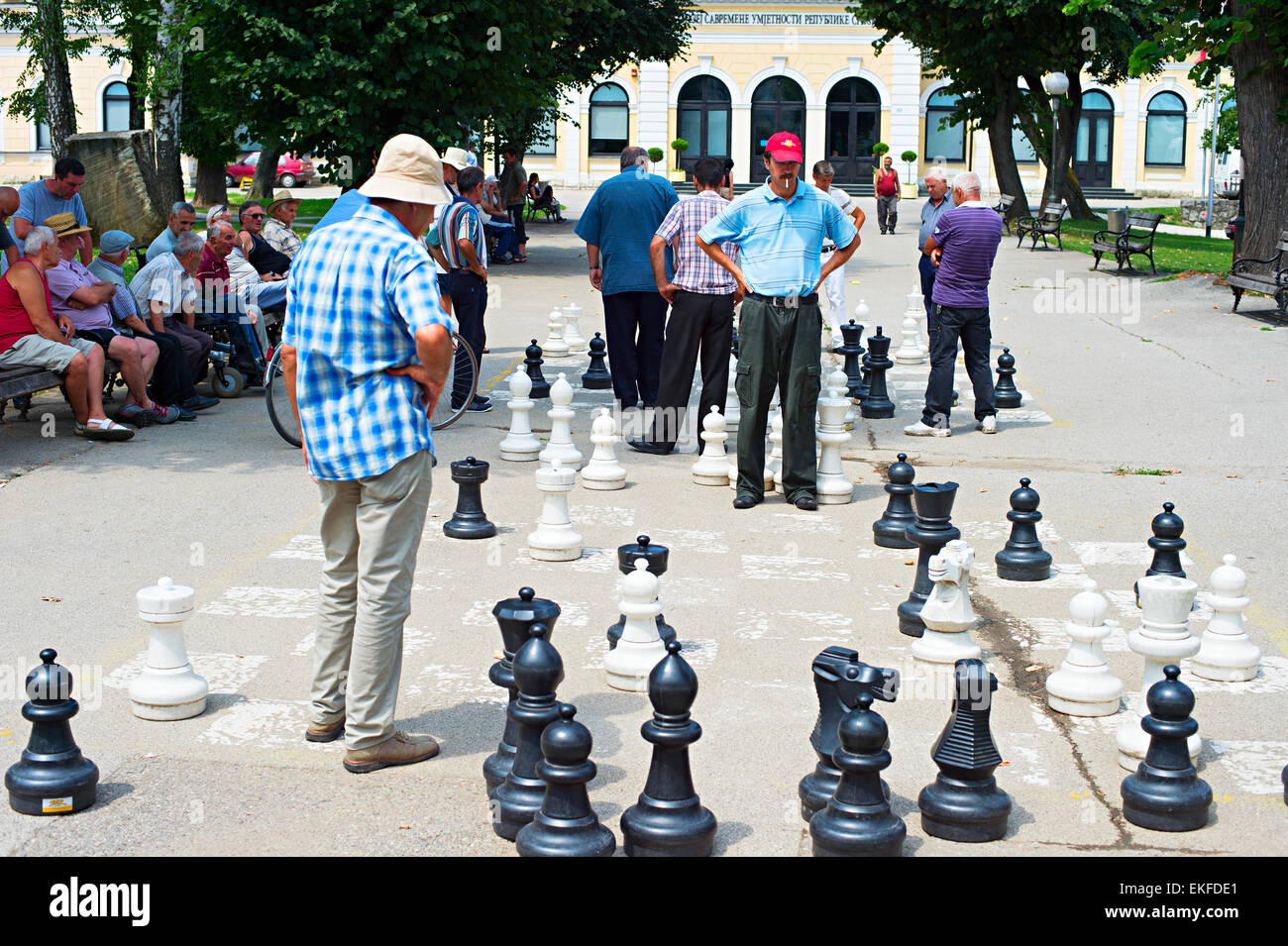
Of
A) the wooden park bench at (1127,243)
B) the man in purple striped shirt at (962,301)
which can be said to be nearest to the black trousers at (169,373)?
Result: the man in purple striped shirt at (962,301)

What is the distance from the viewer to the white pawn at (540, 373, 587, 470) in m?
8.34

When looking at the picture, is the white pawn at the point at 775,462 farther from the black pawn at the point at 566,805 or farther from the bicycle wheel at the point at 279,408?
the black pawn at the point at 566,805

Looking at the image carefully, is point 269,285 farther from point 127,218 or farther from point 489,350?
point 127,218

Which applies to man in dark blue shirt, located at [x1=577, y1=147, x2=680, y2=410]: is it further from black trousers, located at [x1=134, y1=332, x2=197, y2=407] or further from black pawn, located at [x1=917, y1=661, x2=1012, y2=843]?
black pawn, located at [x1=917, y1=661, x2=1012, y2=843]

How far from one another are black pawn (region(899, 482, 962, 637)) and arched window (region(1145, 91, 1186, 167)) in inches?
2079

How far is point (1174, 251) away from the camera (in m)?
27.0

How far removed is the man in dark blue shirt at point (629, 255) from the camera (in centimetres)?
984

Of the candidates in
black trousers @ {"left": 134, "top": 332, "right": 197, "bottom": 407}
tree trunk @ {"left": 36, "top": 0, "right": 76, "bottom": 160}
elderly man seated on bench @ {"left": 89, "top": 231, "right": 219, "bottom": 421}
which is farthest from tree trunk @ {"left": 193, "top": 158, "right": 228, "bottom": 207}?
black trousers @ {"left": 134, "top": 332, "right": 197, "bottom": 407}

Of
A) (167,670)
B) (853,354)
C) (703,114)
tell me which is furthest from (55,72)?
→ (703,114)

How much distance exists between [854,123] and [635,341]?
44.9 m

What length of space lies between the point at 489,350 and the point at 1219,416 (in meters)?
6.86

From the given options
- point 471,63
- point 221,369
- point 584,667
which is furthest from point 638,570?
point 471,63

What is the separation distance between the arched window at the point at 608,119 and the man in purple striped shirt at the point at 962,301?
44.7 m

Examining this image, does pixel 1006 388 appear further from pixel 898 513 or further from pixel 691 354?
pixel 898 513
